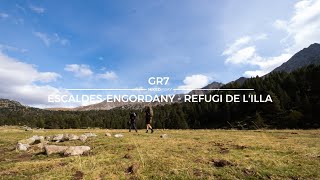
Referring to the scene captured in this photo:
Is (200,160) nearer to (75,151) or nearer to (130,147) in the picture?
(130,147)

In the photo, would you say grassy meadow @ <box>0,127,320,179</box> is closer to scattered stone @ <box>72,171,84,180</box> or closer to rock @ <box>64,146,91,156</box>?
scattered stone @ <box>72,171,84,180</box>

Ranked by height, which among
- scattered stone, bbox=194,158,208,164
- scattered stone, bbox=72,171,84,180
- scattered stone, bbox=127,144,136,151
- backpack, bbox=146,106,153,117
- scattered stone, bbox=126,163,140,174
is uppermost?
backpack, bbox=146,106,153,117

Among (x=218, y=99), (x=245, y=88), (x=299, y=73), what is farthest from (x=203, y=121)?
(x=299, y=73)

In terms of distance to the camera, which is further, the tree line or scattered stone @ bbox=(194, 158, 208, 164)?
the tree line

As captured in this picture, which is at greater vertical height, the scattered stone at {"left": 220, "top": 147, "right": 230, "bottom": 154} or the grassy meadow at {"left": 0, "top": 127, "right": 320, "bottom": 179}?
the scattered stone at {"left": 220, "top": 147, "right": 230, "bottom": 154}

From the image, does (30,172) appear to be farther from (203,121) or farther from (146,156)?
(203,121)

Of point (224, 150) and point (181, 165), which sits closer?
point (181, 165)

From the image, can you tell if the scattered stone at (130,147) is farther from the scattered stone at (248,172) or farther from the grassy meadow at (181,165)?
the scattered stone at (248,172)

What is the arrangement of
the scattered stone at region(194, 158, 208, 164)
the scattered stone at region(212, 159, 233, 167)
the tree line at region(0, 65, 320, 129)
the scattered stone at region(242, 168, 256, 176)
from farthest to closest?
the tree line at region(0, 65, 320, 129) < the scattered stone at region(194, 158, 208, 164) < the scattered stone at region(212, 159, 233, 167) < the scattered stone at region(242, 168, 256, 176)

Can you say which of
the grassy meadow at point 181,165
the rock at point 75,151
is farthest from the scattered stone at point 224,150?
the rock at point 75,151

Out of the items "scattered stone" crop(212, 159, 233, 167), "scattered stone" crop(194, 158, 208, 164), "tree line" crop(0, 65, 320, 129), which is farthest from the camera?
"tree line" crop(0, 65, 320, 129)

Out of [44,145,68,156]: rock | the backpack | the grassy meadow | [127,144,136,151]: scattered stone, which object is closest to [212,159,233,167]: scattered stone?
the grassy meadow

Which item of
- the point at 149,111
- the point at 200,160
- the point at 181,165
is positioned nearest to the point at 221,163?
the point at 200,160

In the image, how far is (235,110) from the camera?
172750 mm
